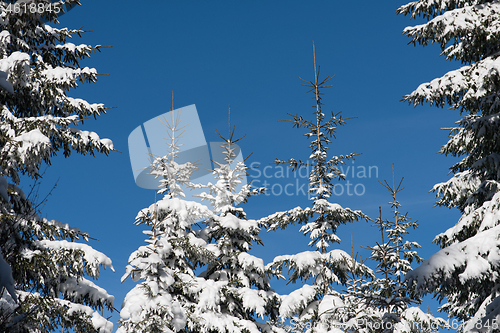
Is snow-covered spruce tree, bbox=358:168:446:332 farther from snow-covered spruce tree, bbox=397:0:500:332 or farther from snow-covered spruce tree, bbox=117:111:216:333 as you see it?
snow-covered spruce tree, bbox=117:111:216:333

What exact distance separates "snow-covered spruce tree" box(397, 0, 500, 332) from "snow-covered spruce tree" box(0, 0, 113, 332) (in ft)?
24.9

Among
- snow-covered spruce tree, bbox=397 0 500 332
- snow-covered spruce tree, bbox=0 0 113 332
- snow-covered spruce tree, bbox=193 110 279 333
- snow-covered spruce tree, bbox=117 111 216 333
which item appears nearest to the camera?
snow-covered spruce tree, bbox=397 0 500 332

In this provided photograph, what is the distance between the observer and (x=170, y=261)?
1563cm

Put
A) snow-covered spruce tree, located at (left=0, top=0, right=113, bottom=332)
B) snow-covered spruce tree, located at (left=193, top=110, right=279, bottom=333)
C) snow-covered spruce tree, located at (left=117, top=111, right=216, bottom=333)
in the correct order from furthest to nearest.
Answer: snow-covered spruce tree, located at (left=193, top=110, right=279, bottom=333), snow-covered spruce tree, located at (left=117, top=111, right=216, bottom=333), snow-covered spruce tree, located at (left=0, top=0, right=113, bottom=332)

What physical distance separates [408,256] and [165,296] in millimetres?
15780

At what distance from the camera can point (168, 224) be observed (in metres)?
16.2

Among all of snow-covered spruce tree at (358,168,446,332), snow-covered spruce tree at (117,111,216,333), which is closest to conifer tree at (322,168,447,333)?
snow-covered spruce tree at (358,168,446,332)

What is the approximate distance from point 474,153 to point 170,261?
1095 cm

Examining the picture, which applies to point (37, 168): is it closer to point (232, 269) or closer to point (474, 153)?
point (232, 269)

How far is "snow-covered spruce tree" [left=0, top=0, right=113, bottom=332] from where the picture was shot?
9188mm

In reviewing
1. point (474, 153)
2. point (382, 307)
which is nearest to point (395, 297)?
point (382, 307)

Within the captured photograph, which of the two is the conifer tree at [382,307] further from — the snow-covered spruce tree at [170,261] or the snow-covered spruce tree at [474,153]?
the snow-covered spruce tree at [170,261]

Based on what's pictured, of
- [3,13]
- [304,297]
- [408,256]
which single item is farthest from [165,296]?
[408,256]

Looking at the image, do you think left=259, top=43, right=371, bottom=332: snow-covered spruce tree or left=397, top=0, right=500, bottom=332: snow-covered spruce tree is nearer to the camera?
left=397, top=0, right=500, bottom=332: snow-covered spruce tree
